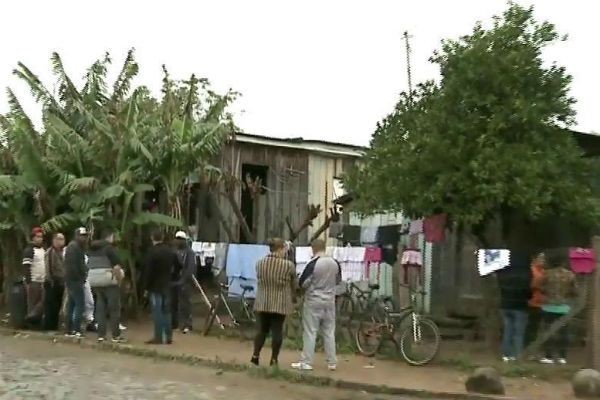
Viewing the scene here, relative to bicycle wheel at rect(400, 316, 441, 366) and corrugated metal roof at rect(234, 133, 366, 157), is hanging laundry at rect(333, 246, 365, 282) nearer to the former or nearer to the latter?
bicycle wheel at rect(400, 316, 441, 366)

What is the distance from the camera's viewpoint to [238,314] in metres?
16.4

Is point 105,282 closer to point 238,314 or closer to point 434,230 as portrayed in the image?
point 238,314

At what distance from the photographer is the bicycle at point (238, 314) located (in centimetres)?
1623

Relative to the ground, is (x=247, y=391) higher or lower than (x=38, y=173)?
lower

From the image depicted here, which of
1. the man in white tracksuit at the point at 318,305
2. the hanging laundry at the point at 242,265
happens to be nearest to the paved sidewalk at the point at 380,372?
the man in white tracksuit at the point at 318,305

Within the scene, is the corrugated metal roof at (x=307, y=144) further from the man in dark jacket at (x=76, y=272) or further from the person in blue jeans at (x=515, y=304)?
the person in blue jeans at (x=515, y=304)

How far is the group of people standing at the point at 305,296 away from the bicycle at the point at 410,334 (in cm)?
141

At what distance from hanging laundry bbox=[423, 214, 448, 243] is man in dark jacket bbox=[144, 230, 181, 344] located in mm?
4398

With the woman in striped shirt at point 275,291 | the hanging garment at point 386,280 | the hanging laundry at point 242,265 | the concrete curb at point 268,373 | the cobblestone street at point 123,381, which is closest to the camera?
the cobblestone street at point 123,381

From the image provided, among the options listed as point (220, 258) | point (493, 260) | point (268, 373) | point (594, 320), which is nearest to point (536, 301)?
point (493, 260)

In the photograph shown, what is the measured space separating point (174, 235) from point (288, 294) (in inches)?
272

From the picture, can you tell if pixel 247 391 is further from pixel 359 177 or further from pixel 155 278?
pixel 359 177

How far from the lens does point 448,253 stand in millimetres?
14547

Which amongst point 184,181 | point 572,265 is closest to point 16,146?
point 184,181
